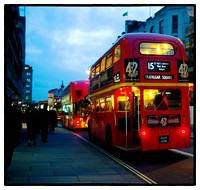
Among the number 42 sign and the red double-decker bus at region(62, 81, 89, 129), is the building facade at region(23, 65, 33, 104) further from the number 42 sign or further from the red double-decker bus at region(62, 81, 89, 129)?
the number 42 sign

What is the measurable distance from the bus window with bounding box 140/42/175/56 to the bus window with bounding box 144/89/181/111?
135cm

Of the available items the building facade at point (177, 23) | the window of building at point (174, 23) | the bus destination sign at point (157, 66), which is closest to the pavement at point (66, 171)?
the bus destination sign at point (157, 66)

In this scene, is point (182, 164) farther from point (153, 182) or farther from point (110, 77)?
point (110, 77)

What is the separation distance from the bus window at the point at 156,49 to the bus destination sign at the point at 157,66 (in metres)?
0.38

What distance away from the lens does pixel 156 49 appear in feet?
32.3

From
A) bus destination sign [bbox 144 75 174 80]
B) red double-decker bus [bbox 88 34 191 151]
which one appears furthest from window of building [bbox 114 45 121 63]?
bus destination sign [bbox 144 75 174 80]

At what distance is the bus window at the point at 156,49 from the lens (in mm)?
9758

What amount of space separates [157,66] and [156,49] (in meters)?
0.67

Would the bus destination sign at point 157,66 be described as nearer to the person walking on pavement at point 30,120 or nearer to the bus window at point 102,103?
the bus window at point 102,103

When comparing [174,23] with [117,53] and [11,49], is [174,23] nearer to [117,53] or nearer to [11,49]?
[11,49]

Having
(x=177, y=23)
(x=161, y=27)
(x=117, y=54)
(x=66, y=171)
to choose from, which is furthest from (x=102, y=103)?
(x=161, y=27)

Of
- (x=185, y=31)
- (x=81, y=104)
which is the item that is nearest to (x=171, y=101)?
(x=81, y=104)

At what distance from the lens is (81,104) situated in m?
22.9
